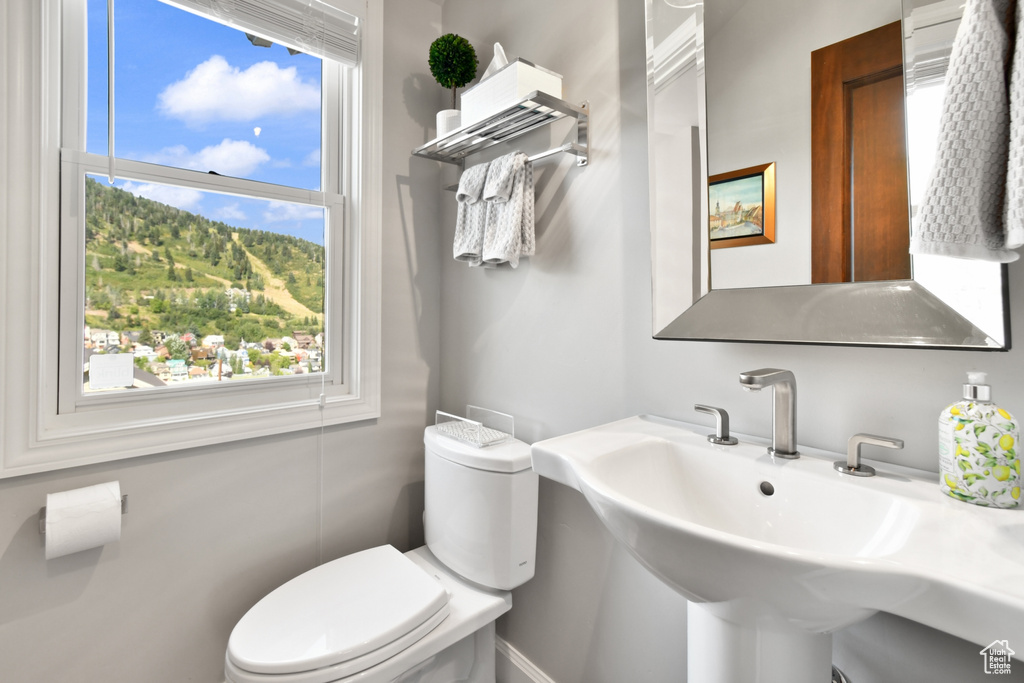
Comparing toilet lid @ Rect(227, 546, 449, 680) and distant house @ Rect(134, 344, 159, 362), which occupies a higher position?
distant house @ Rect(134, 344, 159, 362)

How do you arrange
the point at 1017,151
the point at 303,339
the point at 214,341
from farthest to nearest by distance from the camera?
the point at 303,339, the point at 214,341, the point at 1017,151

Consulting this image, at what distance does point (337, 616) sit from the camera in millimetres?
1048

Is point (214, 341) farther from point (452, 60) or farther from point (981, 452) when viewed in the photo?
point (981, 452)

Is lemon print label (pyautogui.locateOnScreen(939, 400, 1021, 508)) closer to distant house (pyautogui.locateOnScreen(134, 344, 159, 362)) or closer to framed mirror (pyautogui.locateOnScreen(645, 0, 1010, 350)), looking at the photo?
framed mirror (pyautogui.locateOnScreen(645, 0, 1010, 350))

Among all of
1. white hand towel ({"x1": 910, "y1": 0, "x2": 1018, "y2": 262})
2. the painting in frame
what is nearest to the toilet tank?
the painting in frame

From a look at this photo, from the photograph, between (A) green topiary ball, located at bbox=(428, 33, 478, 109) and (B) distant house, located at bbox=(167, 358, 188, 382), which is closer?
(B) distant house, located at bbox=(167, 358, 188, 382)

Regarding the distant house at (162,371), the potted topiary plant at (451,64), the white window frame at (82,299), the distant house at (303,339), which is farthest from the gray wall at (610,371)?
the distant house at (162,371)

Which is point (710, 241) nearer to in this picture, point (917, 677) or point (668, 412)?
point (668, 412)

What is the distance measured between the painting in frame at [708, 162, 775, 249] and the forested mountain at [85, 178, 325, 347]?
1.20 metres

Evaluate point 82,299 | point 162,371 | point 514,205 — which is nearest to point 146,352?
point 162,371

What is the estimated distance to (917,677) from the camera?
2.31ft

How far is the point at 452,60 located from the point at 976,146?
130 centimetres

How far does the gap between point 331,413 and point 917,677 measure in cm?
144

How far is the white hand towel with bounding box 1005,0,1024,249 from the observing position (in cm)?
52
